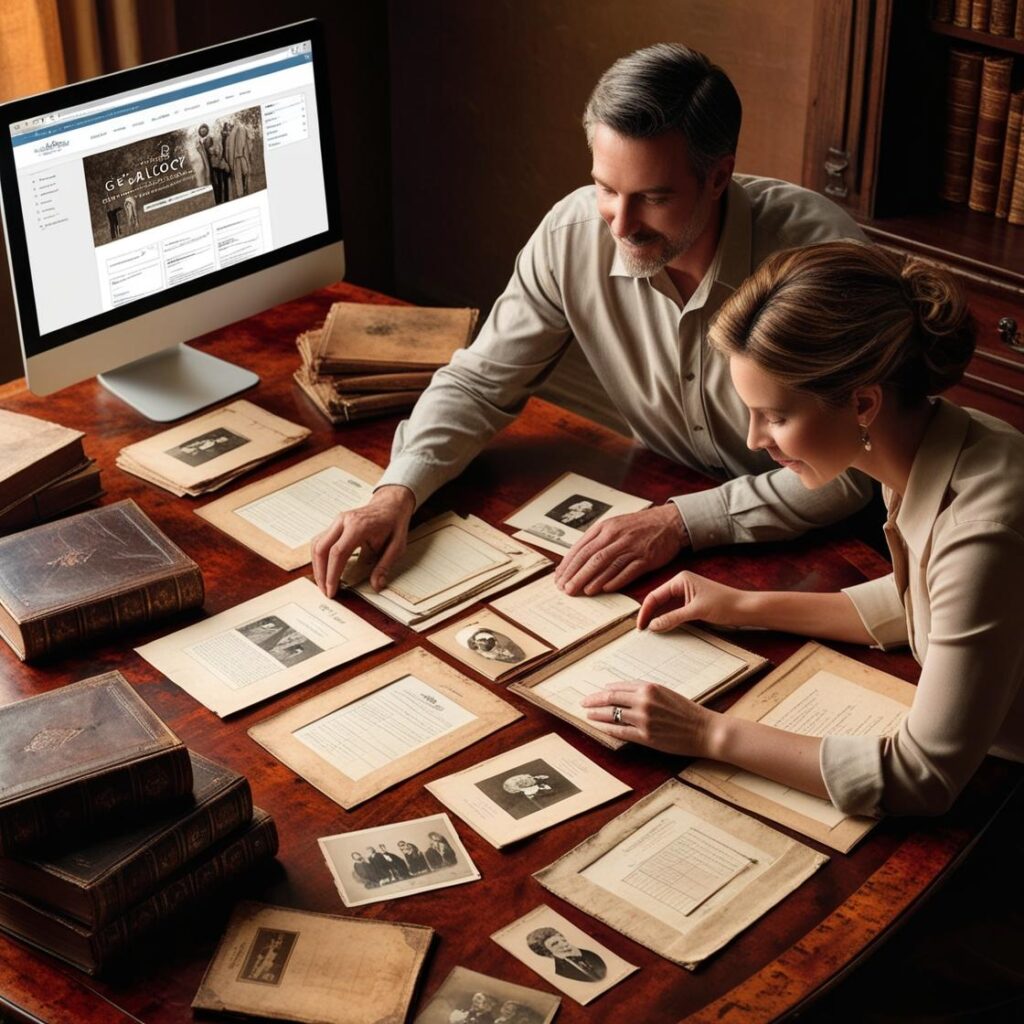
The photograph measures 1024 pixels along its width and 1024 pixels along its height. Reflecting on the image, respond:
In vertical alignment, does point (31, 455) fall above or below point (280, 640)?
above

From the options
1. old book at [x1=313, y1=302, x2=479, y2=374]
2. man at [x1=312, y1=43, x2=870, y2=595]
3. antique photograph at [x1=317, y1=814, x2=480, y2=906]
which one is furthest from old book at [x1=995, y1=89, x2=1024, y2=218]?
antique photograph at [x1=317, y1=814, x2=480, y2=906]

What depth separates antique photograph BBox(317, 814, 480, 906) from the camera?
5.04 feet

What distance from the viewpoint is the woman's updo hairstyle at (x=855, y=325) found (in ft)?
5.18

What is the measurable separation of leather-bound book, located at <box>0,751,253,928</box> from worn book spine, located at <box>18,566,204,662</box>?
0.46 meters

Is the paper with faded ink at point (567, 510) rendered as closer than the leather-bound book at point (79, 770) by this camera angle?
No

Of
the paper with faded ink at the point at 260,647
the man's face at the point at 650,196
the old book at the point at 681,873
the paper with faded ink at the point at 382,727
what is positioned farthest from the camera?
the man's face at the point at 650,196

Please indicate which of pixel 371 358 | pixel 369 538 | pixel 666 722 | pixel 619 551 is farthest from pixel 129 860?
pixel 371 358

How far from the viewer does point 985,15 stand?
2945 mm

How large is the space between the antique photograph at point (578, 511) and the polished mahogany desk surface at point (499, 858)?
0.24 ft

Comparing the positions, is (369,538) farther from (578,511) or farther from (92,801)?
(92,801)

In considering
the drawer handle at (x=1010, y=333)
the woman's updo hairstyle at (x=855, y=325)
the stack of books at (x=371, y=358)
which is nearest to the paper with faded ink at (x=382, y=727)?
the woman's updo hairstyle at (x=855, y=325)

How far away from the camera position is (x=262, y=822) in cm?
154

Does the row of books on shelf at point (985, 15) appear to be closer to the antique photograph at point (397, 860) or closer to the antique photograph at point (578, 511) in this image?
the antique photograph at point (578, 511)

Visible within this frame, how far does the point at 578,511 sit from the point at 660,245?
0.44 m
